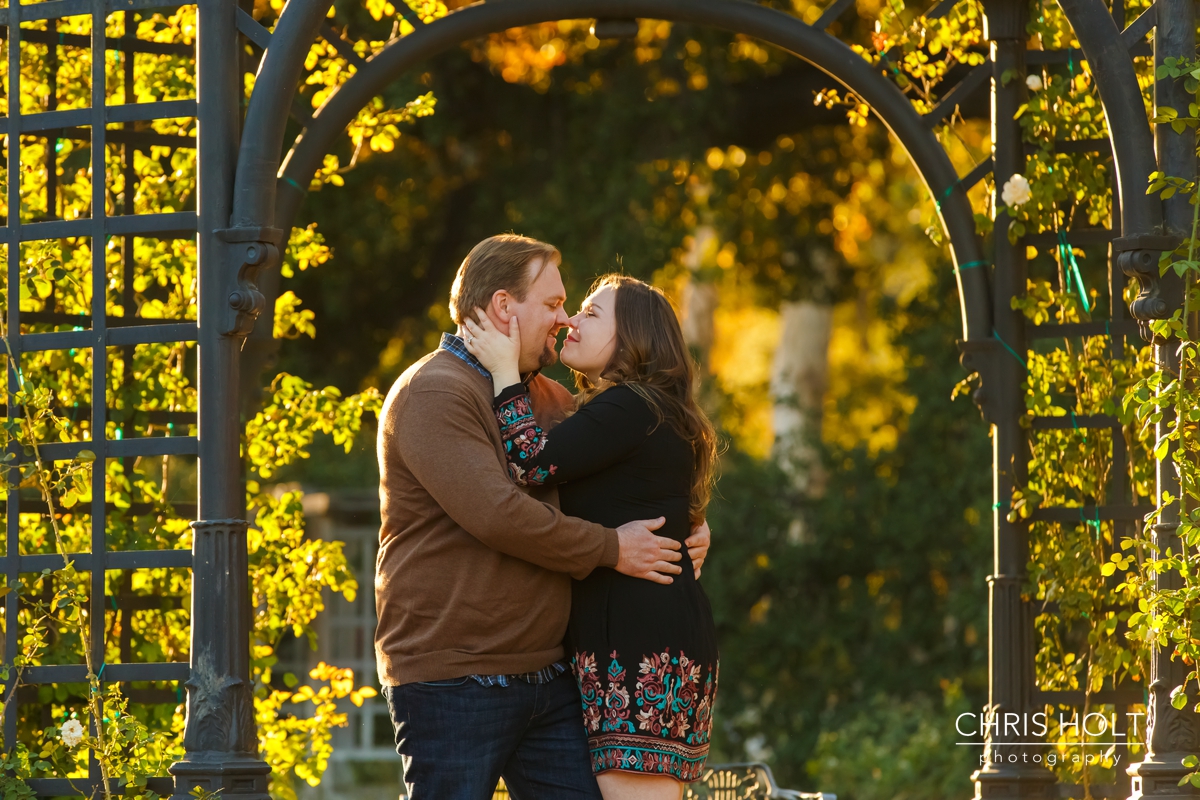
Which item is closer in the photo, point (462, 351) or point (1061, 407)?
point (462, 351)

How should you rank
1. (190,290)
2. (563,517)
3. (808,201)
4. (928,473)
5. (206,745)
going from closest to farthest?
1. (563,517)
2. (206,745)
3. (190,290)
4. (928,473)
5. (808,201)

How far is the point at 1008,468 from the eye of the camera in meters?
4.01

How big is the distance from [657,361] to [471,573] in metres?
0.59

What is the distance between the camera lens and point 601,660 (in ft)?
9.34

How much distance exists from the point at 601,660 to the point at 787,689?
233 inches

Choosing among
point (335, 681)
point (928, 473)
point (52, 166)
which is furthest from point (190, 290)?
point (928, 473)

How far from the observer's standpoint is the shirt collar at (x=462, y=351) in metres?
2.91

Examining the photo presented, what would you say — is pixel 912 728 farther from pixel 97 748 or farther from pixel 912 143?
pixel 97 748

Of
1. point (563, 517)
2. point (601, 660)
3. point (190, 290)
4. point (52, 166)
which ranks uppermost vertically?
point (52, 166)

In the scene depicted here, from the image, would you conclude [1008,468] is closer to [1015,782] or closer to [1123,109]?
[1015,782]

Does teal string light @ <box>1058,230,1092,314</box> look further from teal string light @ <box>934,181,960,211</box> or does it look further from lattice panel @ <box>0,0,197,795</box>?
lattice panel @ <box>0,0,197,795</box>

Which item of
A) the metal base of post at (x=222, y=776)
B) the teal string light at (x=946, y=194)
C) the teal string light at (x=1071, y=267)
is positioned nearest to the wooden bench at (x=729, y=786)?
the metal base of post at (x=222, y=776)

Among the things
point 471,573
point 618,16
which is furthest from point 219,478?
point 618,16

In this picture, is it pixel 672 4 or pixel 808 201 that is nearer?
pixel 672 4
